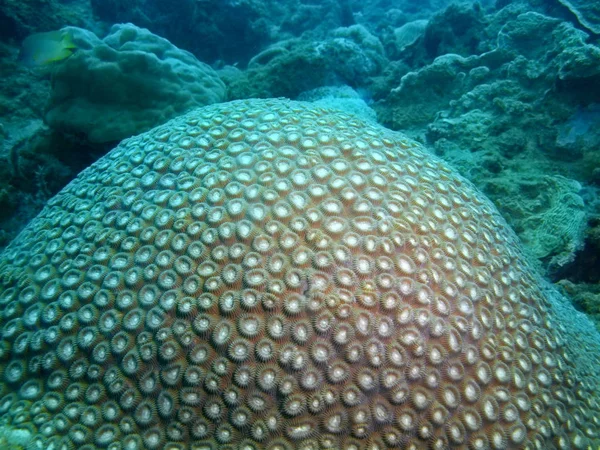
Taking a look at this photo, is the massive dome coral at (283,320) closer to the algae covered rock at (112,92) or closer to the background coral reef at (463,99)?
the background coral reef at (463,99)

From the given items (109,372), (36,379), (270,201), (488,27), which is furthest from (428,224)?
(488,27)

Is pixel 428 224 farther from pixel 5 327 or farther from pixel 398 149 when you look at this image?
pixel 5 327

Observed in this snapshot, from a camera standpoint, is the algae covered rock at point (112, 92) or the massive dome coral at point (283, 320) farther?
the algae covered rock at point (112, 92)

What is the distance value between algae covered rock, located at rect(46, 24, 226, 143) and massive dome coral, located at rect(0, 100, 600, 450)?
316 cm

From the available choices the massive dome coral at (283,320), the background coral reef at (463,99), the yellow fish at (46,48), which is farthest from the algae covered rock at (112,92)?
the massive dome coral at (283,320)

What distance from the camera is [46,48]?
5336mm

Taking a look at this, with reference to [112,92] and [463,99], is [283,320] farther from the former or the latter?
[463,99]

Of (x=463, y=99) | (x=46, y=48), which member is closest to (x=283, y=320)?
(x=46, y=48)

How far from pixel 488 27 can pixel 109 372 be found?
34.0ft

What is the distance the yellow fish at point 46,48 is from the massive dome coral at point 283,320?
3.75m

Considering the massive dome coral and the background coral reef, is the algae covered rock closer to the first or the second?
the background coral reef

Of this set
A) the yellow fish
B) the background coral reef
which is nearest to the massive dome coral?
the background coral reef

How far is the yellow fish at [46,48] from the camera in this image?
5.29m

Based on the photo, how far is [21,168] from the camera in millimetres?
5547
